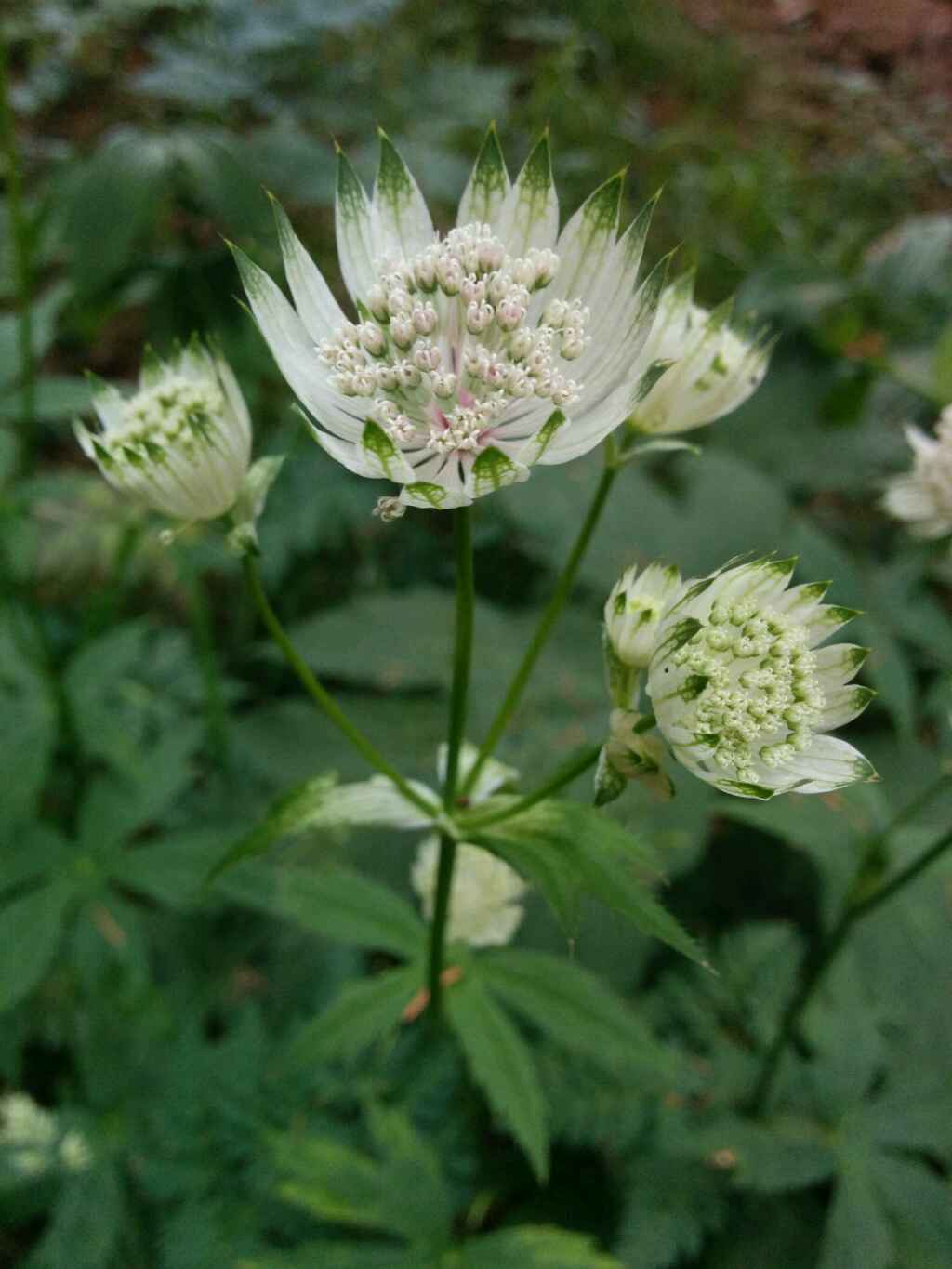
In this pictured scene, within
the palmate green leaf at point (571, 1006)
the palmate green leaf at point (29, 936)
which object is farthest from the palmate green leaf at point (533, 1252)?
the palmate green leaf at point (29, 936)

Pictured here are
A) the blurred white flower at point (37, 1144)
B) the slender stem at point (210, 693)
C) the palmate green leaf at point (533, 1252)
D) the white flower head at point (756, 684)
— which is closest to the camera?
the white flower head at point (756, 684)

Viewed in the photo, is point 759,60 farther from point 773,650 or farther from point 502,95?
point 773,650

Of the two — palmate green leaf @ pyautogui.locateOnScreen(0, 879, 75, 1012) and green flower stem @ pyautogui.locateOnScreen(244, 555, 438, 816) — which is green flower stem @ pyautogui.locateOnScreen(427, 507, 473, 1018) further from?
palmate green leaf @ pyautogui.locateOnScreen(0, 879, 75, 1012)

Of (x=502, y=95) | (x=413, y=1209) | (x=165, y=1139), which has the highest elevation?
(x=502, y=95)

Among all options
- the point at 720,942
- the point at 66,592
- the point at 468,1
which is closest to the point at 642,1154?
the point at 720,942

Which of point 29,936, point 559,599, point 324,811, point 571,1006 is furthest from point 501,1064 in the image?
point 29,936

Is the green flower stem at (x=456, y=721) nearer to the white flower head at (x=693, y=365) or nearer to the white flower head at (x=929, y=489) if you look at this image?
the white flower head at (x=693, y=365)
